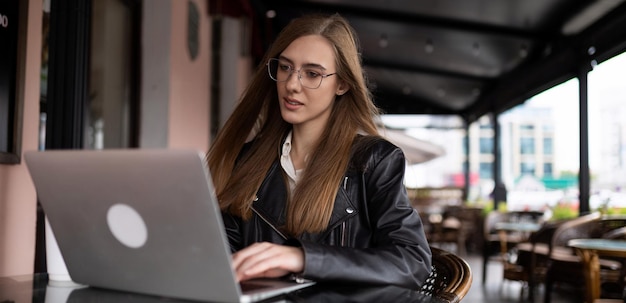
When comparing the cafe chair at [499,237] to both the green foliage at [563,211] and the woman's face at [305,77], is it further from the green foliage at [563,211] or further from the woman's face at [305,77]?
the woman's face at [305,77]

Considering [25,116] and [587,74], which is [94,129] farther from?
[587,74]

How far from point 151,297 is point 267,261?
0.22m

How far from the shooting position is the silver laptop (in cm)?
98

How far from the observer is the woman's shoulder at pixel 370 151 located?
62.1 inches

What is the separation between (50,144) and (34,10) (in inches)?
30.8

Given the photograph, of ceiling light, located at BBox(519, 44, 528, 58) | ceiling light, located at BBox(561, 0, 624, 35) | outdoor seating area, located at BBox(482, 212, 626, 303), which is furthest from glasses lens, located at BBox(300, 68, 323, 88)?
ceiling light, located at BBox(519, 44, 528, 58)

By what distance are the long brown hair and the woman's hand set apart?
28cm

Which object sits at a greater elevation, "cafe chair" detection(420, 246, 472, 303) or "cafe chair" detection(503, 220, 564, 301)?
"cafe chair" detection(420, 246, 472, 303)

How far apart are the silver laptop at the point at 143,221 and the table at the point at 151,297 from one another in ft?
0.07

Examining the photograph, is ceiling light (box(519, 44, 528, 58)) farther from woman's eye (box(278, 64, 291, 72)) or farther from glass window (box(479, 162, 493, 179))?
woman's eye (box(278, 64, 291, 72))

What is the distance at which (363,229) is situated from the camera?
1569 millimetres

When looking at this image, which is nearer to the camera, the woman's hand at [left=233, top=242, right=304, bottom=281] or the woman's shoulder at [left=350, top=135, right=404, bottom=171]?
the woman's hand at [left=233, top=242, right=304, bottom=281]

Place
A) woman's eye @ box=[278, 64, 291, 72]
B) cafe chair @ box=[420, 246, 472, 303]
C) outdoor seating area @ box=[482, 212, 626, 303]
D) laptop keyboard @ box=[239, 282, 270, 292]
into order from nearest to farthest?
laptop keyboard @ box=[239, 282, 270, 292], cafe chair @ box=[420, 246, 472, 303], woman's eye @ box=[278, 64, 291, 72], outdoor seating area @ box=[482, 212, 626, 303]

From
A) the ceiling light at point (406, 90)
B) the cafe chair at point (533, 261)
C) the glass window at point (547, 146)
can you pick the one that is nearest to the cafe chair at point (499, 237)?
the cafe chair at point (533, 261)
